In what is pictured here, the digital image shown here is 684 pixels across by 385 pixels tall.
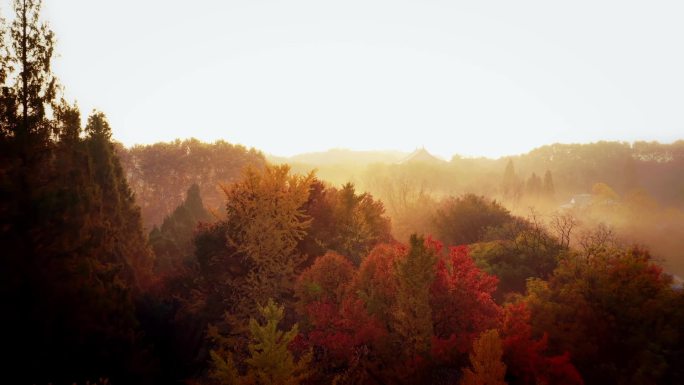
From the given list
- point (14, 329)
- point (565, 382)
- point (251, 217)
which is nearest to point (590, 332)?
point (565, 382)

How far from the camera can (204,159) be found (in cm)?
5159

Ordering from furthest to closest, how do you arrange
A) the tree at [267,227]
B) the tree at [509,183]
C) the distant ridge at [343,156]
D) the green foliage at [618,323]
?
the distant ridge at [343,156] → the tree at [509,183] → the tree at [267,227] → the green foliage at [618,323]

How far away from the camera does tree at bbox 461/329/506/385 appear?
438 inches

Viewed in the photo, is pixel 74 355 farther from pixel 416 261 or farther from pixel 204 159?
pixel 204 159

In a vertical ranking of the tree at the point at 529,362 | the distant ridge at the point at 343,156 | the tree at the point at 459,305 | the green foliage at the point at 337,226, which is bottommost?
the tree at the point at 529,362

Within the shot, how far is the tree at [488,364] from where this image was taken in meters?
11.1

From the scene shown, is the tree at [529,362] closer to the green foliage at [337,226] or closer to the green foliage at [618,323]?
the green foliage at [618,323]

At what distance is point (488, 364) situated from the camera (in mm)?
11320

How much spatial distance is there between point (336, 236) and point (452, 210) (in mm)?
16713

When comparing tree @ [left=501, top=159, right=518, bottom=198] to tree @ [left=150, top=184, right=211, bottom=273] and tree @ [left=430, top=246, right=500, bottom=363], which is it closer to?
tree @ [left=150, top=184, right=211, bottom=273]

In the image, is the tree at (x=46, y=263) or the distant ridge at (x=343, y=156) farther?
the distant ridge at (x=343, y=156)

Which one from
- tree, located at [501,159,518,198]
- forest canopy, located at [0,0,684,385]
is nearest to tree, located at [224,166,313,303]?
forest canopy, located at [0,0,684,385]

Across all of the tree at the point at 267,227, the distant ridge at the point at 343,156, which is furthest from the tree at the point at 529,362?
the distant ridge at the point at 343,156

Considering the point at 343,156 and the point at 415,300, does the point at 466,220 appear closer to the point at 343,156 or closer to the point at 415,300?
the point at 415,300
